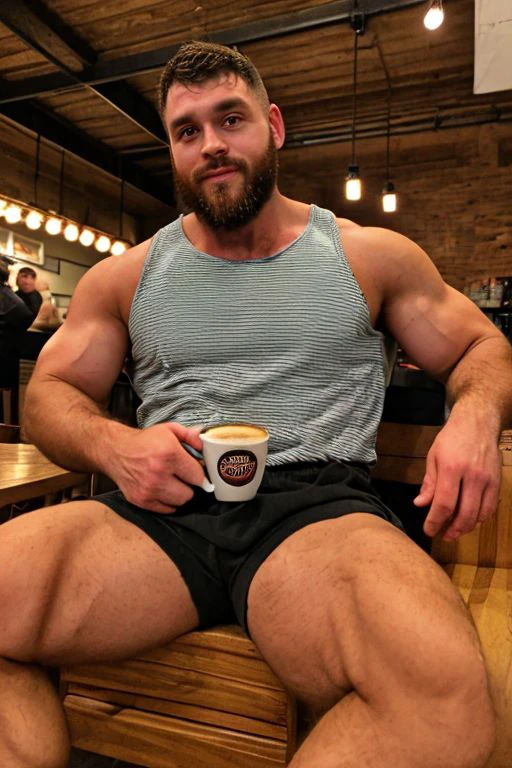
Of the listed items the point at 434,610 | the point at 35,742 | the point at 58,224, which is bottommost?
the point at 35,742

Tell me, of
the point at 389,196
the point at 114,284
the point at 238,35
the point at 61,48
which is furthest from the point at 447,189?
the point at 114,284

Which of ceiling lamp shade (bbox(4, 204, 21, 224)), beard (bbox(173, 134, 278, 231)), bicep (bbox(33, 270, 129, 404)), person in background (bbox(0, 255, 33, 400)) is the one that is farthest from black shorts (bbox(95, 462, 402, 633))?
ceiling lamp shade (bbox(4, 204, 21, 224))

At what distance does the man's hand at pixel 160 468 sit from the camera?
96 cm

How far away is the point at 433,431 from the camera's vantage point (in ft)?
5.29

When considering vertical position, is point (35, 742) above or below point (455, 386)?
below

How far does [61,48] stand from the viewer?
168 inches

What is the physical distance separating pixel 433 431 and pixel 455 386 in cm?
45

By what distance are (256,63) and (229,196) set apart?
13.2ft

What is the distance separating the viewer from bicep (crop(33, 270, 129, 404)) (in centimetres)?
134

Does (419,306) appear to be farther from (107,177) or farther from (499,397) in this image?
(107,177)

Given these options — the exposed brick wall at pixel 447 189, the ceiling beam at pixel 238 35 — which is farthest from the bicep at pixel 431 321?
the exposed brick wall at pixel 447 189

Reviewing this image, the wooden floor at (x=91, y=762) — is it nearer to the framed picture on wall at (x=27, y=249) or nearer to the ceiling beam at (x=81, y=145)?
the ceiling beam at (x=81, y=145)

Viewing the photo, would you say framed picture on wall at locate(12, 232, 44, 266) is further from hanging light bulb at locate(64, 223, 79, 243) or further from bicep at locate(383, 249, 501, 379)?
bicep at locate(383, 249, 501, 379)

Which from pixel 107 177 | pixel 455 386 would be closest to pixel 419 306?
pixel 455 386
